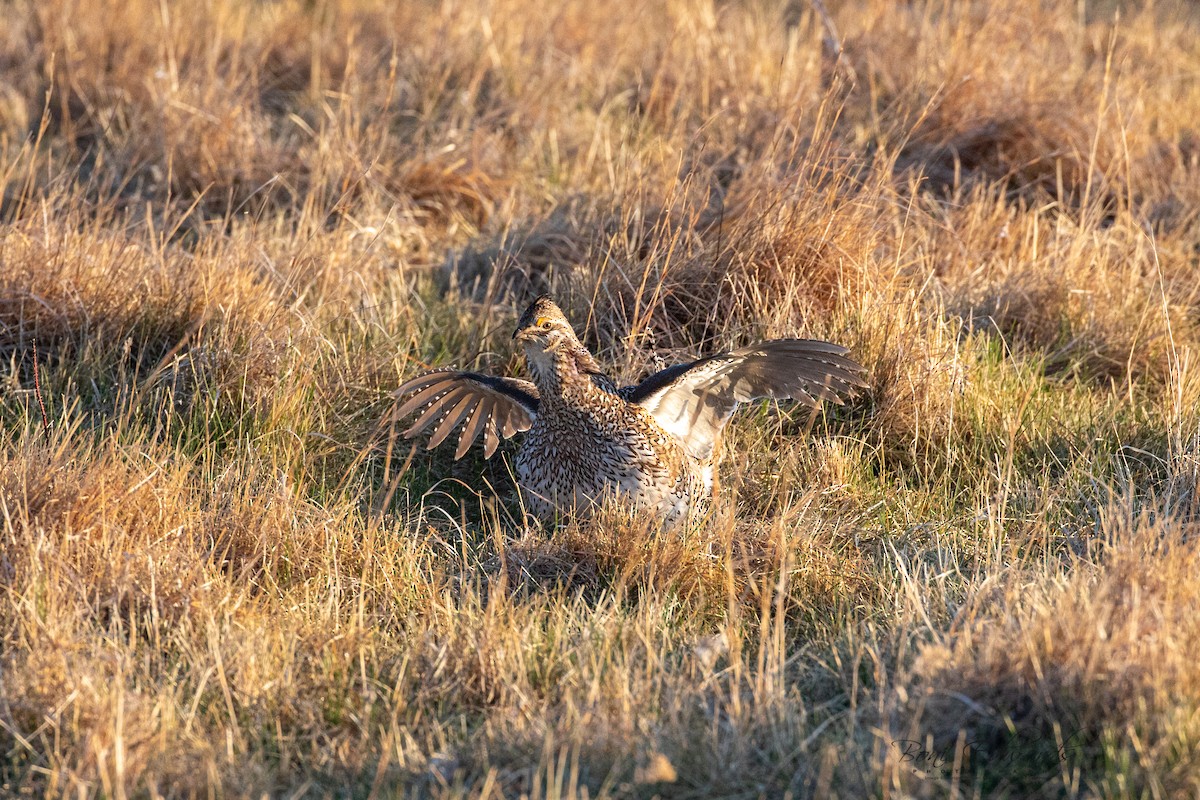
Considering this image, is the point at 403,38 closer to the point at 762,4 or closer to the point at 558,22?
the point at 558,22

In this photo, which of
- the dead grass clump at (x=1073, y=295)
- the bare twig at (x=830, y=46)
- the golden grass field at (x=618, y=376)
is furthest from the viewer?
the bare twig at (x=830, y=46)

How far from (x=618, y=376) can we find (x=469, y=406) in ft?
2.07

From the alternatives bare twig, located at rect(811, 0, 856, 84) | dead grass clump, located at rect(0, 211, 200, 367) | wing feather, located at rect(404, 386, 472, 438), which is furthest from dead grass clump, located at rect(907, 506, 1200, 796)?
bare twig, located at rect(811, 0, 856, 84)

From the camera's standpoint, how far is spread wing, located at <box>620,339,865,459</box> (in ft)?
14.1

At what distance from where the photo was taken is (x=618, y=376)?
498 centimetres

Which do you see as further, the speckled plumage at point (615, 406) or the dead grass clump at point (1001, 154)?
the dead grass clump at point (1001, 154)

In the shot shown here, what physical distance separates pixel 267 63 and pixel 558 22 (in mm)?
1630

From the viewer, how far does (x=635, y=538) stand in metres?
3.96

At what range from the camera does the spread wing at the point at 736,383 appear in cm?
429

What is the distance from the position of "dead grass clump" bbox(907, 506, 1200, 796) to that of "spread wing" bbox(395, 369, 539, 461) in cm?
193

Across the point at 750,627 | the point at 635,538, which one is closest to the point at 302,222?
the point at 635,538
